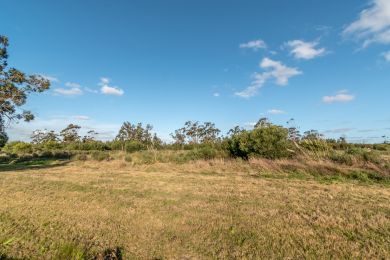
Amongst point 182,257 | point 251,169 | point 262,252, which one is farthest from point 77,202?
point 251,169

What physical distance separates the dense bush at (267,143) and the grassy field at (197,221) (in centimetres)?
679

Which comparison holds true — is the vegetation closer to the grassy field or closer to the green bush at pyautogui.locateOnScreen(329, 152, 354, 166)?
the grassy field

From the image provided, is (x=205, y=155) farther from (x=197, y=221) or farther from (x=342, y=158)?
(x=197, y=221)

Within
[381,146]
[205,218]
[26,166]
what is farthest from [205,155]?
[381,146]

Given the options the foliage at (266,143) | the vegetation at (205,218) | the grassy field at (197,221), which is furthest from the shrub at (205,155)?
the grassy field at (197,221)

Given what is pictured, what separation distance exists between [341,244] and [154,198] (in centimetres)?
453

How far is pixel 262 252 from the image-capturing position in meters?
3.75

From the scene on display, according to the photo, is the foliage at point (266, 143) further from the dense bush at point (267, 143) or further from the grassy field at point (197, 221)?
the grassy field at point (197, 221)

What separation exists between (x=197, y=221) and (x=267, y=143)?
1132 centimetres

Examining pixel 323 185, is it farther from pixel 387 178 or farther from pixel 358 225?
pixel 358 225

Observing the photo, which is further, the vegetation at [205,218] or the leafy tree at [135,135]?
the leafy tree at [135,135]

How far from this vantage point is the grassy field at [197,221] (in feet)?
12.6

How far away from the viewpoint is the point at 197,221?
5.15 m

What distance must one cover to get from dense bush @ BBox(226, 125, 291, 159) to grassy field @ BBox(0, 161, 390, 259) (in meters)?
6.79
